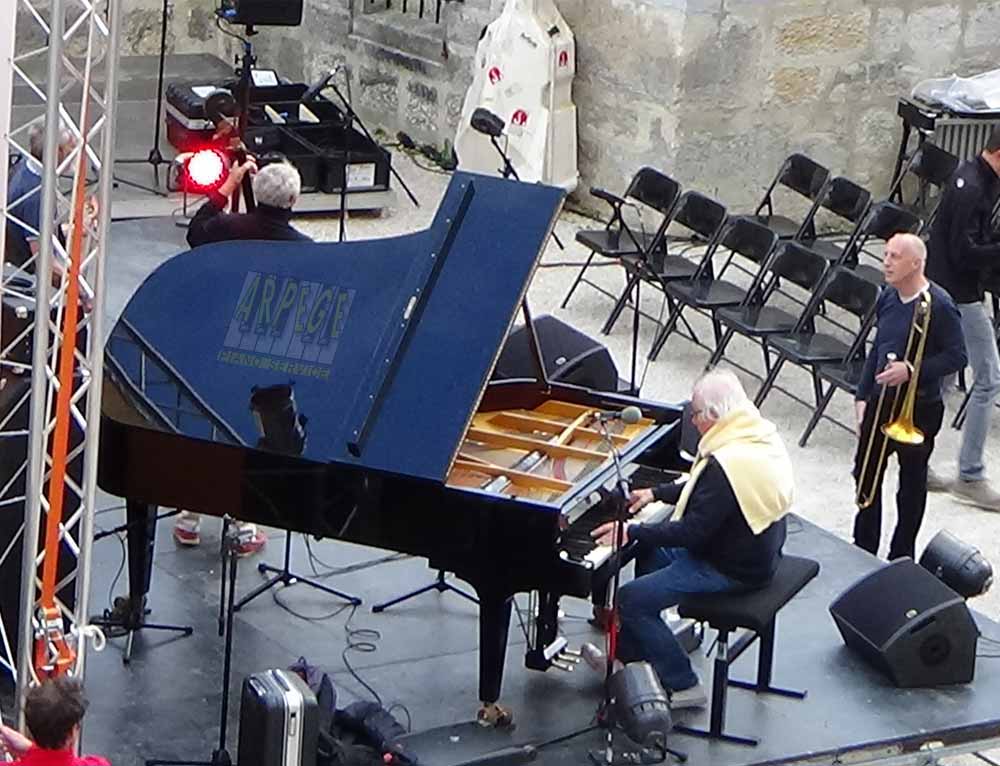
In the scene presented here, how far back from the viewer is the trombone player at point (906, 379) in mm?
8656

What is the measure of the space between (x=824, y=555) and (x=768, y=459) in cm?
186

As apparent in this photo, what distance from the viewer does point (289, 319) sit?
7367 mm

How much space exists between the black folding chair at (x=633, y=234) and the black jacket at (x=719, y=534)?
4.42 metres

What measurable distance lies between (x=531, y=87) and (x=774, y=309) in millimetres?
2936

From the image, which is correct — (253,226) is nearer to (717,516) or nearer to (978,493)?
(717,516)

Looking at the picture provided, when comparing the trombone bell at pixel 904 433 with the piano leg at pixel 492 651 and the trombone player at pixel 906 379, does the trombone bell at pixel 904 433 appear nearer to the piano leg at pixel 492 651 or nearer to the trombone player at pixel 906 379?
the trombone player at pixel 906 379

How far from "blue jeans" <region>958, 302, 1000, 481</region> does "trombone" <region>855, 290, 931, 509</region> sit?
1.12 m

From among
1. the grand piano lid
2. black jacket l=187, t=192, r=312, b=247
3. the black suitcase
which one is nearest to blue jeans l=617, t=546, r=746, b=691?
the grand piano lid

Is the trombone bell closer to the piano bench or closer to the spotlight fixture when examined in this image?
the piano bench

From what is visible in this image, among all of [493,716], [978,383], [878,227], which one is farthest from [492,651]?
[878,227]

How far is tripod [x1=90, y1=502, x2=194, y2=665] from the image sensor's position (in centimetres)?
775

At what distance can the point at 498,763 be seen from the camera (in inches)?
283

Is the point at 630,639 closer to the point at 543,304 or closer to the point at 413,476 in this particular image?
the point at 413,476

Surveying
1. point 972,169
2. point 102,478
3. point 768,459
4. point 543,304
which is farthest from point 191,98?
point 768,459
